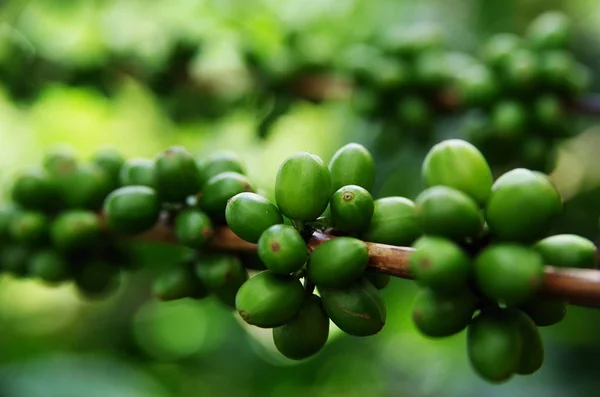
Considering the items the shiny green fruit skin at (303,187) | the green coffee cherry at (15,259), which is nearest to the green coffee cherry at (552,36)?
the shiny green fruit skin at (303,187)

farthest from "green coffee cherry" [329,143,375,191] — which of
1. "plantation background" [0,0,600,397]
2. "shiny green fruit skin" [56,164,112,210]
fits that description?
"plantation background" [0,0,600,397]

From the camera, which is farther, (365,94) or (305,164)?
(365,94)

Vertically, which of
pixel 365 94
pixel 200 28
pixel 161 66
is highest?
pixel 200 28

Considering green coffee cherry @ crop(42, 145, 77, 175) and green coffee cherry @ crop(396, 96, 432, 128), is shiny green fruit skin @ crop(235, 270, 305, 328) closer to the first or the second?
green coffee cherry @ crop(42, 145, 77, 175)

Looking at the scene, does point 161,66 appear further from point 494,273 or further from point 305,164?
point 494,273

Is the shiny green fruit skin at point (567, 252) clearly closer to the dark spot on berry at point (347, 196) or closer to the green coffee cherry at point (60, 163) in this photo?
the dark spot on berry at point (347, 196)

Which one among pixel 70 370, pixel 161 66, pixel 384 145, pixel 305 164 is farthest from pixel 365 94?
pixel 70 370
